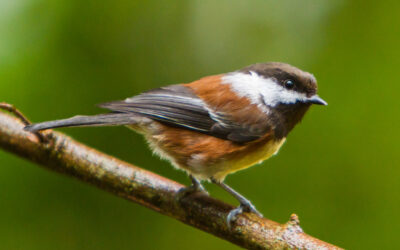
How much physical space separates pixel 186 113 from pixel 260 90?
1.52 feet

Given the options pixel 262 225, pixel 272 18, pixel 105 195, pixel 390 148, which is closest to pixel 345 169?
pixel 390 148

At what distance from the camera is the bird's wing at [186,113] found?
2.63 m

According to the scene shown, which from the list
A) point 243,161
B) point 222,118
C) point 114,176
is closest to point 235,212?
point 243,161

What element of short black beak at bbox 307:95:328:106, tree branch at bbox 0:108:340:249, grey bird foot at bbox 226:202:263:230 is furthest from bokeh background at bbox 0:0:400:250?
grey bird foot at bbox 226:202:263:230

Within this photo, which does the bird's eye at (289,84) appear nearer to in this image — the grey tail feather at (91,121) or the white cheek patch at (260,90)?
the white cheek patch at (260,90)

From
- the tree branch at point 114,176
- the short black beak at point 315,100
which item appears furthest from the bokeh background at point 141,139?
the short black beak at point 315,100

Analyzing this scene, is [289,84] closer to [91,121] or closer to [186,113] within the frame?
[186,113]

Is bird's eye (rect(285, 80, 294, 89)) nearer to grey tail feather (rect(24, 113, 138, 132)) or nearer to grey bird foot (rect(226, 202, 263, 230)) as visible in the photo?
grey bird foot (rect(226, 202, 263, 230))

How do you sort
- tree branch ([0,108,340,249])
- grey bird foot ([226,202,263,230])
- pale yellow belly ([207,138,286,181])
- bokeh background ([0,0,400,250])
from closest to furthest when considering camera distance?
grey bird foot ([226,202,263,230]), tree branch ([0,108,340,249]), pale yellow belly ([207,138,286,181]), bokeh background ([0,0,400,250])

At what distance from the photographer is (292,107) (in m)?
2.68

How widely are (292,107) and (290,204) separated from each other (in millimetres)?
751

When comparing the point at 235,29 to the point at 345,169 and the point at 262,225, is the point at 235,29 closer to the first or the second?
the point at 345,169

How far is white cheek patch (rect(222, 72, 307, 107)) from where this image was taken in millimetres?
2680

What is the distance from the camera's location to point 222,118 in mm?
2697
